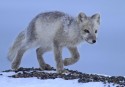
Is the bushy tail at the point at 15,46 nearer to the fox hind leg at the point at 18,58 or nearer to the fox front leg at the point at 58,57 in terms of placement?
the fox hind leg at the point at 18,58

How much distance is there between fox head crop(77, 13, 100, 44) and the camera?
53.5ft

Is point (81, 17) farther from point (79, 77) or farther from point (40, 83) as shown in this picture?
point (40, 83)

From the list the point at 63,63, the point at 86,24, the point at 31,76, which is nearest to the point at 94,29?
the point at 86,24

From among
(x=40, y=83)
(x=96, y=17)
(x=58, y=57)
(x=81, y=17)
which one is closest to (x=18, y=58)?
(x=58, y=57)

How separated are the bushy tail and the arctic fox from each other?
0.30 meters

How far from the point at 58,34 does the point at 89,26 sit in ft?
3.31

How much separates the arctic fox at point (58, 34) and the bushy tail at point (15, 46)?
0.98 feet

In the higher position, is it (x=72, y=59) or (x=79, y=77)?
(x=72, y=59)

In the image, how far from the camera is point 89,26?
16.6 m

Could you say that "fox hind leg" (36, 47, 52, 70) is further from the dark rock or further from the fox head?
the fox head

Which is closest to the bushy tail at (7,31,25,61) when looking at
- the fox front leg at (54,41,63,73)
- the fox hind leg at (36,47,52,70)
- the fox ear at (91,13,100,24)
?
the fox hind leg at (36,47,52,70)

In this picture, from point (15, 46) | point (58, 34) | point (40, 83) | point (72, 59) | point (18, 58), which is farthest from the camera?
point (15, 46)

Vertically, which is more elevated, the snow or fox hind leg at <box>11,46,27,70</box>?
fox hind leg at <box>11,46,27,70</box>

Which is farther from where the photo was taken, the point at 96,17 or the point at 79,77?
the point at 96,17
